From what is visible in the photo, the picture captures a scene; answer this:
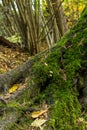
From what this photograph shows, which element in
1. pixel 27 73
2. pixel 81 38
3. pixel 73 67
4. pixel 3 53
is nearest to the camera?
pixel 73 67

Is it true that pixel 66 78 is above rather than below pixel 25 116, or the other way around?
above

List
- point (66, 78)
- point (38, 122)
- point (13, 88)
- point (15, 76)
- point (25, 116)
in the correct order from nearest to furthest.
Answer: point (38, 122) → point (25, 116) → point (66, 78) → point (13, 88) → point (15, 76)

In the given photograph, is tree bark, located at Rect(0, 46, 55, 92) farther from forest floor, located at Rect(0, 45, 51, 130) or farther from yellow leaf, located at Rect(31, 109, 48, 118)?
yellow leaf, located at Rect(31, 109, 48, 118)

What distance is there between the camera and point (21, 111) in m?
2.74

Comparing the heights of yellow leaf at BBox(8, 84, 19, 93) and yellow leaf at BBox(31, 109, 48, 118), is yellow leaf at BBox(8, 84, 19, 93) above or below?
above

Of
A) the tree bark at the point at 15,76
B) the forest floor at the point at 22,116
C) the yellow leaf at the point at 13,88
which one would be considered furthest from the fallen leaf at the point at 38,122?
the tree bark at the point at 15,76

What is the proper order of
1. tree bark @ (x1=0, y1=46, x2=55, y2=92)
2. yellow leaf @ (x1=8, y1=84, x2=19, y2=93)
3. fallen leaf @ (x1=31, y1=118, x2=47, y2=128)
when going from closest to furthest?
fallen leaf @ (x1=31, y1=118, x2=47, y2=128)
yellow leaf @ (x1=8, y1=84, x2=19, y2=93)
tree bark @ (x1=0, y1=46, x2=55, y2=92)

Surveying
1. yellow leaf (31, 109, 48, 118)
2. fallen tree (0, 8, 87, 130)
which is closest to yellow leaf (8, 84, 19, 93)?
fallen tree (0, 8, 87, 130)

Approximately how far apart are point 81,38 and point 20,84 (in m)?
0.84

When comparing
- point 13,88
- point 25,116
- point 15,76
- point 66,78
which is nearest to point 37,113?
point 25,116

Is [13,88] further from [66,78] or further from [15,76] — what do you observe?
[66,78]

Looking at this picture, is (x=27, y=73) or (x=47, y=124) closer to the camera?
(x=47, y=124)

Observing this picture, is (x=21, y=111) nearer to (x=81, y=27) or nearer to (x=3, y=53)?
(x=81, y=27)

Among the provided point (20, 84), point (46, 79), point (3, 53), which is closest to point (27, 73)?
point (20, 84)
